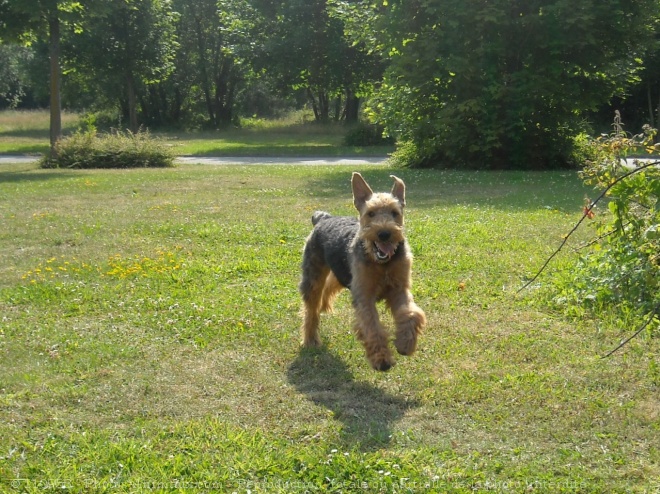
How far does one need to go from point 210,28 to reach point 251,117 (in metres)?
9.68

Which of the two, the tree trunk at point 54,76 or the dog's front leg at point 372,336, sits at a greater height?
the tree trunk at point 54,76

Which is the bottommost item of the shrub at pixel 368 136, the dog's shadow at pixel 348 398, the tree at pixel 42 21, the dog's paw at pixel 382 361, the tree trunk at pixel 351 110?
the dog's shadow at pixel 348 398

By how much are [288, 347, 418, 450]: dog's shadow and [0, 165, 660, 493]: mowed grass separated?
0.05 ft

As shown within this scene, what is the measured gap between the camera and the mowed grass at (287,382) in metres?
3.89

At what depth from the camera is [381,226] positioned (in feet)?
17.3

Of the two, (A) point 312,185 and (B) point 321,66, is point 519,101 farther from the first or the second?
(B) point 321,66

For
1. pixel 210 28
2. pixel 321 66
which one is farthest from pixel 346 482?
pixel 210 28

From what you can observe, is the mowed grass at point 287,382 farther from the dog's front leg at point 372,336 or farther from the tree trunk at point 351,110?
the tree trunk at point 351,110

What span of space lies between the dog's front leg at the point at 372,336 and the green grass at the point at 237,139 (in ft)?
71.9

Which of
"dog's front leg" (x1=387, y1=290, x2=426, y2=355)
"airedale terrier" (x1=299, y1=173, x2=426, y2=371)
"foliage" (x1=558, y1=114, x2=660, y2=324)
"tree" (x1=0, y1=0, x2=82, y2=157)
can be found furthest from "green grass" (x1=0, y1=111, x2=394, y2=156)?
"dog's front leg" (x1=387, y1=290, x2=426, y2=355)

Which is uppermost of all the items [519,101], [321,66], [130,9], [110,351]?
[130,9]

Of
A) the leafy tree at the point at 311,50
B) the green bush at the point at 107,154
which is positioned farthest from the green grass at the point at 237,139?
the leafy tree at the point at 311,50

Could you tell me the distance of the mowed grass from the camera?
3893 millimetres

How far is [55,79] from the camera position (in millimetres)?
24516
